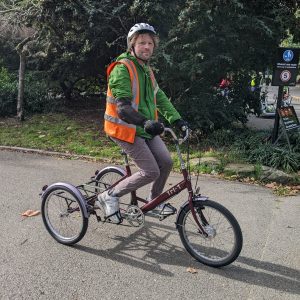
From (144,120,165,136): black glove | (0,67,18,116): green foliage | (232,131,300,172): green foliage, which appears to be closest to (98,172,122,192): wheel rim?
(144,120,165,136): black glove

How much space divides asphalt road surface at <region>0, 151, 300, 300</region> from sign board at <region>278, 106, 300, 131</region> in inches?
93.1

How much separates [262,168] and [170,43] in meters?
2.97

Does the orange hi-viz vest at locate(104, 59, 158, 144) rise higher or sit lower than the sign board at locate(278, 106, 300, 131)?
higher

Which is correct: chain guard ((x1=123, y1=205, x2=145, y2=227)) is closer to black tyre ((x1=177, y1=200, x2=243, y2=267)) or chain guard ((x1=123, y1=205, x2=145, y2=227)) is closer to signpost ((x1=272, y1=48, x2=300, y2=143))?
black tyre ((x1=177, y1=200, x2=243, y2=267))

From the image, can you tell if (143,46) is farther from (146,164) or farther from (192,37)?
(192,37)

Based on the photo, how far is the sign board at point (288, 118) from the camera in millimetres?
7613

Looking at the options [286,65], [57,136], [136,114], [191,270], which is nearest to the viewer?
[136,114]

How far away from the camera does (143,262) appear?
154 inches

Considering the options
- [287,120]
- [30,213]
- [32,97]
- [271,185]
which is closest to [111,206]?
[30,213]

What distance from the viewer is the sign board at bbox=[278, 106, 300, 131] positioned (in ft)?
25.0

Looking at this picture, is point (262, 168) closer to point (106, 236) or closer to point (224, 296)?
point (106, 236)

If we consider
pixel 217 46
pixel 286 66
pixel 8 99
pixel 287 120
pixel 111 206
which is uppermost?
pixel 217 46

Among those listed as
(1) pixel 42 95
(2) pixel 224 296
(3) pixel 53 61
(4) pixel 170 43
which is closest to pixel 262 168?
(4) pixel 170 43

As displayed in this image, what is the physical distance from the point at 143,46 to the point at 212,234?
5.84 ft
